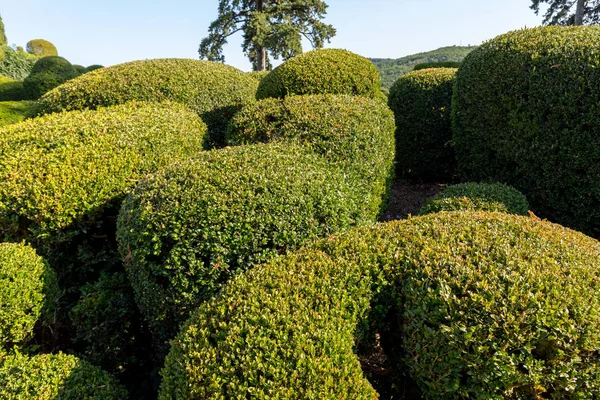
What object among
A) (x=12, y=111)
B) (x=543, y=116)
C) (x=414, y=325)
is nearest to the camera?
(x=414, y=325)

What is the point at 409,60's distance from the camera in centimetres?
5678

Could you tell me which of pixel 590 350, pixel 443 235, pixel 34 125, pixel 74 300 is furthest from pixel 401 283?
pixel 34 125

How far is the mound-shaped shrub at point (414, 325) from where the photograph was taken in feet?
6.84

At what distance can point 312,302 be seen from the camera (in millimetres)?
2418

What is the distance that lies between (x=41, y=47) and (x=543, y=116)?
5328cm

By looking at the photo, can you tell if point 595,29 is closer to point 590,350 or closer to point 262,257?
point 590,350

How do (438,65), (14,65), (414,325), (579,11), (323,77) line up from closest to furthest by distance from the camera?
1. (414,325)
2. (323,77)
3. (438,65)
4. (579,11)
5. (14,65)

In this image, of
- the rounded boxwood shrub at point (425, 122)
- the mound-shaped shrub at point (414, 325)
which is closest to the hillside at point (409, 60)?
the rounded boxwood shrub at point (425, 122)

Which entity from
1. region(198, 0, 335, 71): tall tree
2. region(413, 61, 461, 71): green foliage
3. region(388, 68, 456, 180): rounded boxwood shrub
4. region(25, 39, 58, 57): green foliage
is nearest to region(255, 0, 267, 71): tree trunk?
region(198, 0, 335, 71): tall tree

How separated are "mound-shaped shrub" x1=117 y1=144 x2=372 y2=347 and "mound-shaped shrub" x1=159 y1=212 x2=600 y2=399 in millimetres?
437

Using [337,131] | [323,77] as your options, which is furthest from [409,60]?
[337,131]

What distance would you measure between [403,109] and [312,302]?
6.36 m

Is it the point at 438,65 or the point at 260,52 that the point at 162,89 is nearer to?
the point at 438,65

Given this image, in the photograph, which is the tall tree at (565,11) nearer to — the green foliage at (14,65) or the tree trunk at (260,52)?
the tree trunk at (260,52)
